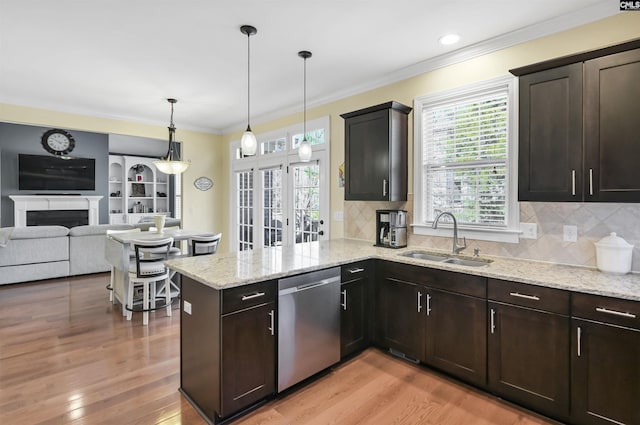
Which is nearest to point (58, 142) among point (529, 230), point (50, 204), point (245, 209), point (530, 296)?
point (50, 204)

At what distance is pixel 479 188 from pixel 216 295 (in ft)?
8.23

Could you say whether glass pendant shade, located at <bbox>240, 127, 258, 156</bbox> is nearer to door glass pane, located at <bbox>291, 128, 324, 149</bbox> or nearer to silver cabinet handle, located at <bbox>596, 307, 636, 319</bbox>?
door glass pane, located at <bbox>291, 128, 324, 149</bbox>

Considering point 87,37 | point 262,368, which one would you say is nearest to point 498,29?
point 262,368

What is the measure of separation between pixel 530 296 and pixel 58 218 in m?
9.65

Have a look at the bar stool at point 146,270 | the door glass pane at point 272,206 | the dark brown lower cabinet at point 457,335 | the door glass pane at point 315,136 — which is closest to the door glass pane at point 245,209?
the door glass pane at point 272,206

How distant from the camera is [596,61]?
7.10ft

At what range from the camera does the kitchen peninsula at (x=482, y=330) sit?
1.92m

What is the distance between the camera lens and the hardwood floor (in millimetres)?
2168

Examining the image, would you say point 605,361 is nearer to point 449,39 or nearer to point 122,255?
point 449,39

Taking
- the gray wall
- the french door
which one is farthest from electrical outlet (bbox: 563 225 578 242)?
the gray wall

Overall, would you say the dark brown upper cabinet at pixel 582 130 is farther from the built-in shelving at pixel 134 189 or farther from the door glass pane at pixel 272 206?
the built-in shelving at pixel 134 189

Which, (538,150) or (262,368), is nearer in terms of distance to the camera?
(262,368)

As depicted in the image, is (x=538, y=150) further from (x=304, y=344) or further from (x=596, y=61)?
(x=304, y=344)

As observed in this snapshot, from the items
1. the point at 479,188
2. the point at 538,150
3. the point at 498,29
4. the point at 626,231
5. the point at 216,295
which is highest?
the point at 498,29
